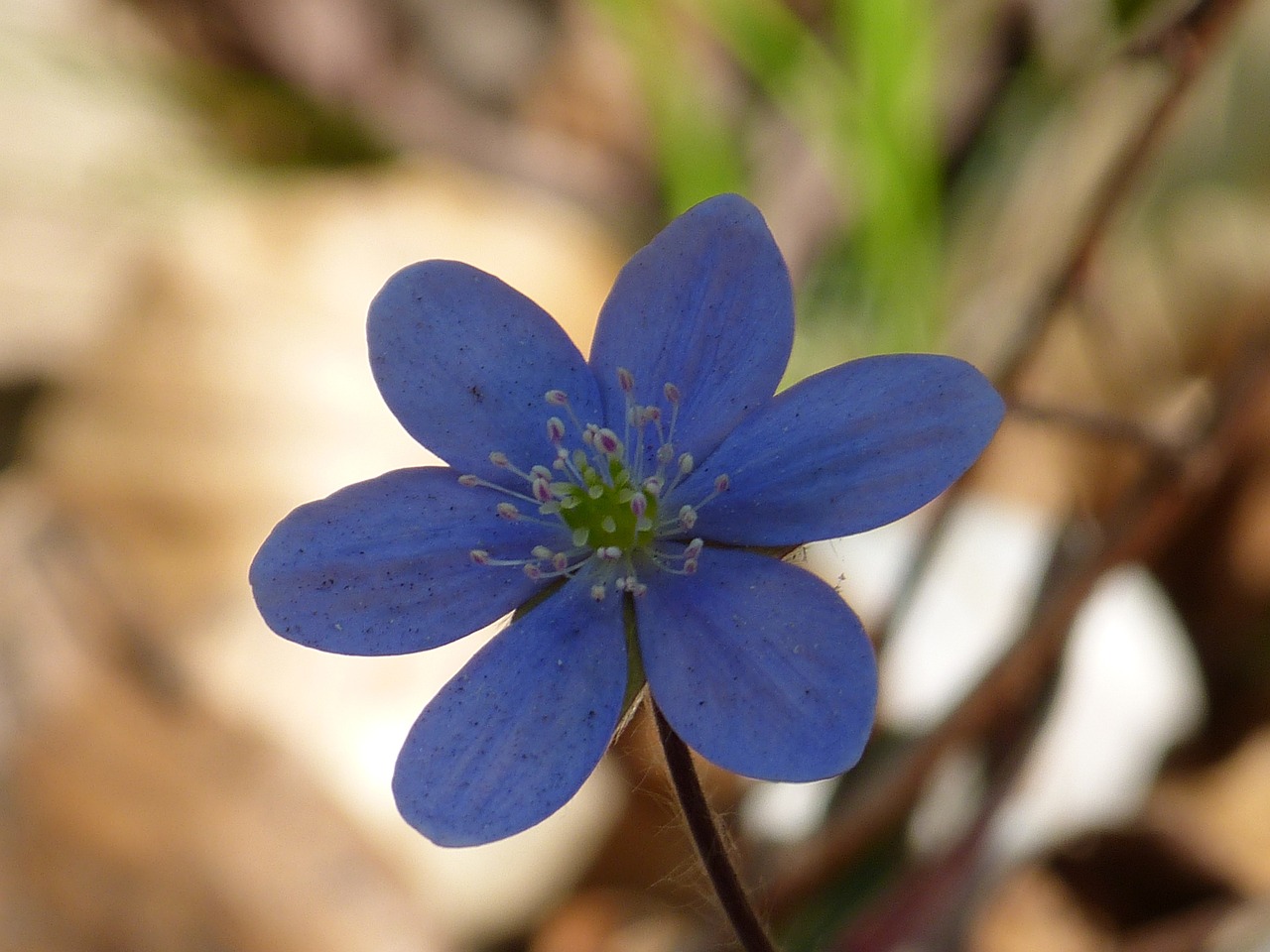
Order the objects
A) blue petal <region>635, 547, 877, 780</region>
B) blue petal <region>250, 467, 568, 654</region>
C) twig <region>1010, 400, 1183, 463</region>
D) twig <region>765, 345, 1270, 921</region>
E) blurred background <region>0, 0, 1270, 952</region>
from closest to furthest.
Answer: blue petal <region>635, 547, 877, 780</region>, blue petal <region>250, 467, 568, 654</region>, twig <region>1010, 400, 1183, 463</region>, twig <region>765, 345, 1270, 921</region>, blurred background <region>0, 0, 1270, 952</region>

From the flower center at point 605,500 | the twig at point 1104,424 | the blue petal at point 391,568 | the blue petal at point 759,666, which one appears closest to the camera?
the blue petal at point 759,666

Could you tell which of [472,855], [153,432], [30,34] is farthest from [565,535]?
[30,34]

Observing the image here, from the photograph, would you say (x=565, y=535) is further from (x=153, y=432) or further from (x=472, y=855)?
(x=153, y=432)

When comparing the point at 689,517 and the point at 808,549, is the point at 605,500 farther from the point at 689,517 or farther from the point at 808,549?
the point at 808,549

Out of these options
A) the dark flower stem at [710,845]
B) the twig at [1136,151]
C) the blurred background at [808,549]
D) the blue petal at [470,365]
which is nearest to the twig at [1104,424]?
the blurred background at [808,549]

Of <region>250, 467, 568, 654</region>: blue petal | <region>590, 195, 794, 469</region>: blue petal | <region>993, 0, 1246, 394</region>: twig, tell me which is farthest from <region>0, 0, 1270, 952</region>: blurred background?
<region>250, 467, 568, 654</region>: blue petal

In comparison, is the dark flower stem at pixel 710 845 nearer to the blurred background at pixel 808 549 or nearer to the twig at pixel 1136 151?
the blurred background at pixel 808 549

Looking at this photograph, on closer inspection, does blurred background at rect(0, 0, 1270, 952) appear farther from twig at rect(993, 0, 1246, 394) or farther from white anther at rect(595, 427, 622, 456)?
white anther at rect(595, 427, 622, 456)
